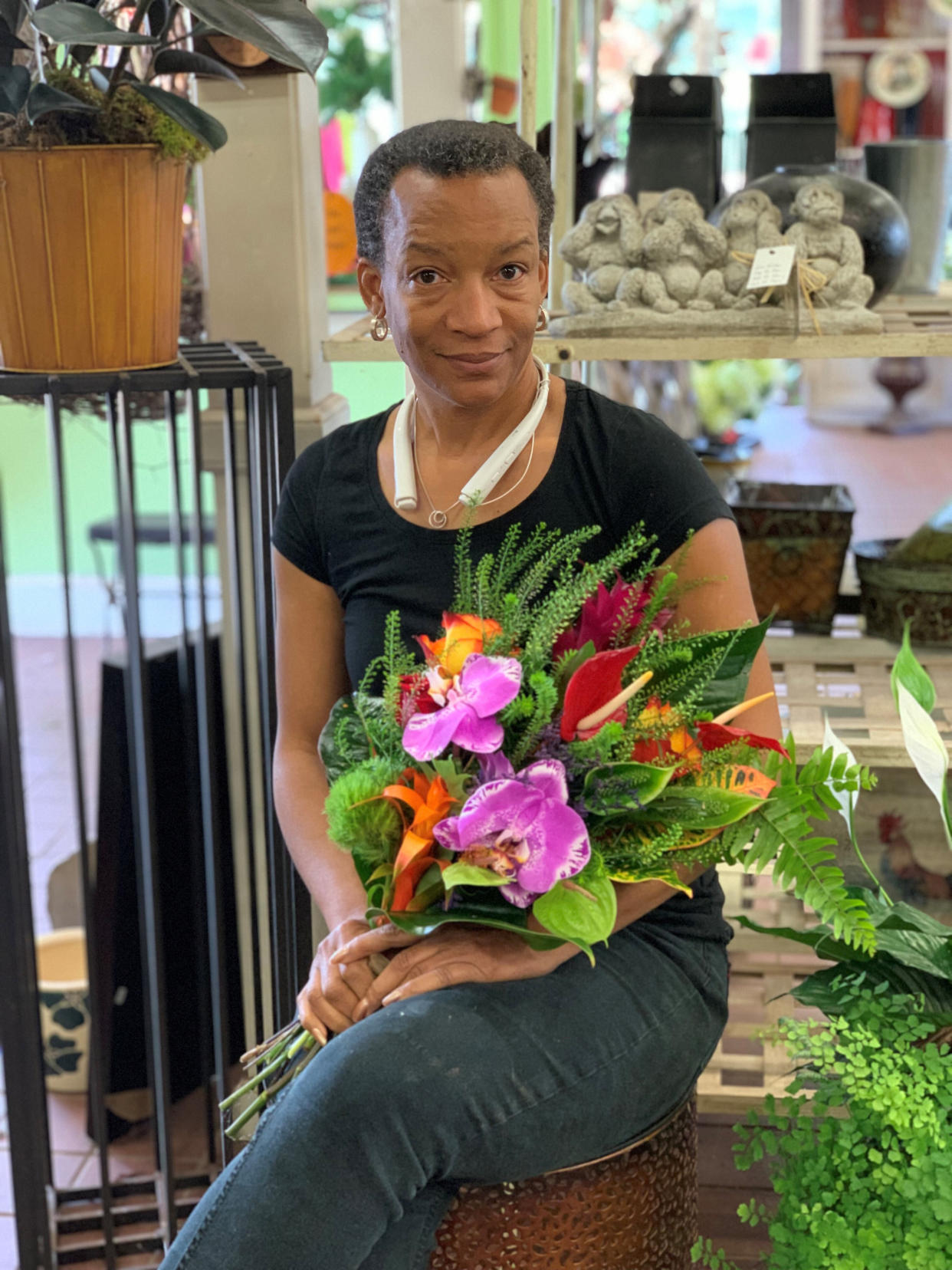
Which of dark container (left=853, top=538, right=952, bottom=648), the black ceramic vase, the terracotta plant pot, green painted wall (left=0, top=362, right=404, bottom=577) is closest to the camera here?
the terracotta plant pot

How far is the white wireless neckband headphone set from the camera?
1419 millimetres

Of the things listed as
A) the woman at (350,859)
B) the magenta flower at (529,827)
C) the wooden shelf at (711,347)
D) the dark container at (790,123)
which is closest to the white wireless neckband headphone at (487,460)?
the woman at (350,859)

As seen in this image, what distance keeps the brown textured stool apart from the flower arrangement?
9.0 inches

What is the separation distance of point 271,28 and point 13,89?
0.28 meters

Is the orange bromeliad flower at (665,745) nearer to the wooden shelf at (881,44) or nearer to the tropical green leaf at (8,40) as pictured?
the tropical green leaf at (8,40)

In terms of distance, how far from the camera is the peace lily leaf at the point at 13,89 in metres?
1.46

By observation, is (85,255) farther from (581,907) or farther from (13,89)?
(581,907)

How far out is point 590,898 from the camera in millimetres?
1090

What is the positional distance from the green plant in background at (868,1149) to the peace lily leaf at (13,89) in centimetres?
120

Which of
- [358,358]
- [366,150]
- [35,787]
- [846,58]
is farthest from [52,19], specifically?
[846,58]

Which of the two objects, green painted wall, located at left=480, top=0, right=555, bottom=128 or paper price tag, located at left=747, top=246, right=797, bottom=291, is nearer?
paper price tag, located at left=747, top=246, right=797, bottom=291

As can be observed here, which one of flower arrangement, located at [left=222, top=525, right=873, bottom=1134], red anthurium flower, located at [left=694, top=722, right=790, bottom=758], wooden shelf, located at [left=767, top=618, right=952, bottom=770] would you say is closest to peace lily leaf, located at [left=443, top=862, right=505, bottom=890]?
flower arrangement, located at [left=222, top=525, right=873, bottom=1134]

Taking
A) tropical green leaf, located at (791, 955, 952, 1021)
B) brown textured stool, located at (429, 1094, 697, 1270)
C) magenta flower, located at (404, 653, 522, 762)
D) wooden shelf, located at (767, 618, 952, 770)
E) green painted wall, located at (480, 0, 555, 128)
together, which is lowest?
brown textured stool, located at (429, 1094, 697, 1270)

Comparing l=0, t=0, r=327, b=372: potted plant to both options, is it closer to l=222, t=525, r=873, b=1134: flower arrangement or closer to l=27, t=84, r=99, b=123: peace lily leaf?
l=27, t=84, r=99, b=123: peace lily leaf
